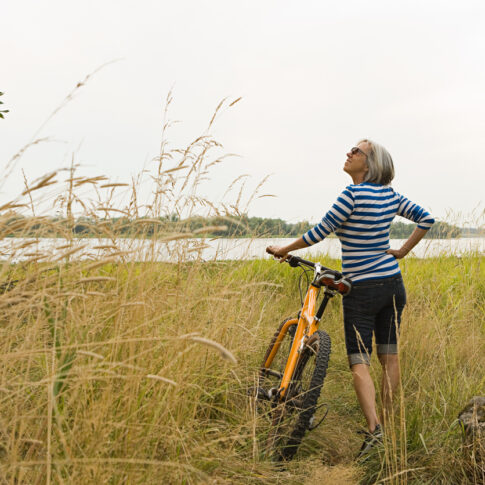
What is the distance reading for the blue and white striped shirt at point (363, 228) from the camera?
10.5 ft

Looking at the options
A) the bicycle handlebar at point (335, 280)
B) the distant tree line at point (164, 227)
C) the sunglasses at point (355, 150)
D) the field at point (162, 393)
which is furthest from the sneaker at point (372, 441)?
the sunglasses at point (355, 150)

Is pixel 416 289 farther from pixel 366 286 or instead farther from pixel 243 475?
pixel 243 475

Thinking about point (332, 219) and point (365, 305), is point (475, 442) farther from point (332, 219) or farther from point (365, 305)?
point (332, 219)

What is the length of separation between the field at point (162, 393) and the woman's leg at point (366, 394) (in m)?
0.19

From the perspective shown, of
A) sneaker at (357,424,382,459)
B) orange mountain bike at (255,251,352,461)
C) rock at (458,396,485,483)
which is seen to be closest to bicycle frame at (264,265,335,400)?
orange mountain bike at (255,251,352,461)

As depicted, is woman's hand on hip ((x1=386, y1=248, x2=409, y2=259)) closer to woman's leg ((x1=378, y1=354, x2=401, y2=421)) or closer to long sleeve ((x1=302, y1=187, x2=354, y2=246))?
long sleeve ((x1=302, y1=187, x2=354, y2=246))

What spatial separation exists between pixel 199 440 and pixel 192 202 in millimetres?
1487

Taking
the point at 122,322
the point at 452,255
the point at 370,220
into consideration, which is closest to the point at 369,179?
the point at 370,220

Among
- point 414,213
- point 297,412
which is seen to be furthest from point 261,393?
point 414,213

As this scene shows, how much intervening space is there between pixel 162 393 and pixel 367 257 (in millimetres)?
1663

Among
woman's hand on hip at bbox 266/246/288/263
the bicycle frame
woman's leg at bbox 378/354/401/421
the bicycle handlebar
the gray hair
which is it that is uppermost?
the gray hair

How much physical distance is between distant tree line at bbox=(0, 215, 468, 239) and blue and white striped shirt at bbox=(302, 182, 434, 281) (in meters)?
0.57

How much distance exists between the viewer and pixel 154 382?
6.67ft

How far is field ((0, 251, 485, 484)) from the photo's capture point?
1.71 meters
